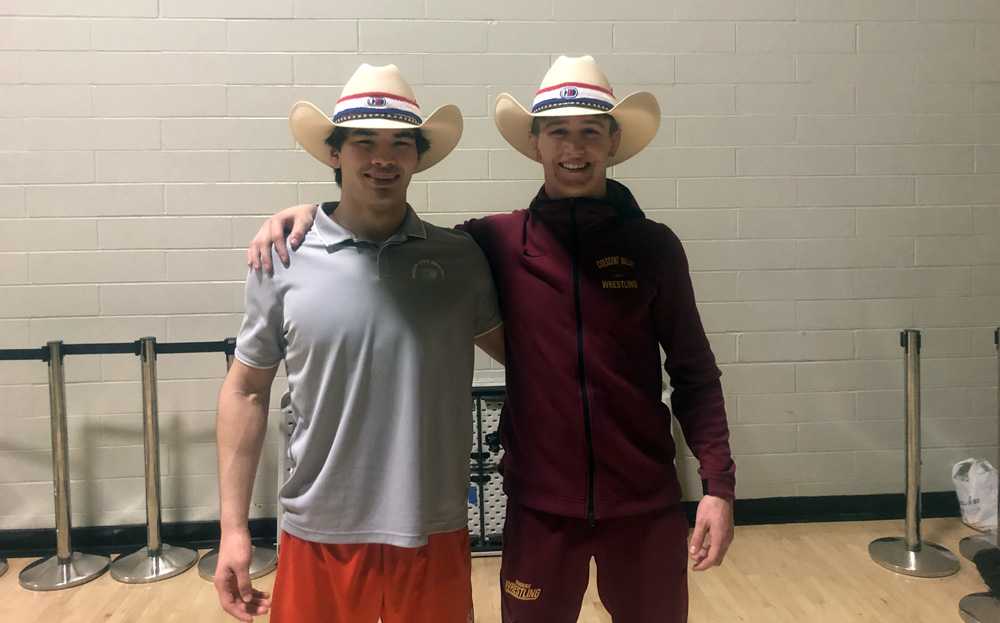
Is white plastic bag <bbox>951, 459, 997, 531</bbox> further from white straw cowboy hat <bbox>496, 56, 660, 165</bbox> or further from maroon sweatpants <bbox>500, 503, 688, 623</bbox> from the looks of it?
white straw cowboy hat <bbox>496, 56, 660, 165</bbox>

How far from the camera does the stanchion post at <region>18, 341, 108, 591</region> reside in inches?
120

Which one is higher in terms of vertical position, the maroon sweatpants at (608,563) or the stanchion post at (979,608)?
the maroon sweatpants at (608,563)

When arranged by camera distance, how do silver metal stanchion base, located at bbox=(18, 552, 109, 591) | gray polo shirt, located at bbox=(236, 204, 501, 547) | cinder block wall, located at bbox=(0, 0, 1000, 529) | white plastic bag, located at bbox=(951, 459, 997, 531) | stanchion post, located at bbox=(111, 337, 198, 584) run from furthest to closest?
1. white plastic bag, located at bbox=(951, 459, 997, 531)
2. cinder block wall, located at bbox=(0, 0, 1000, 529)
3. stanchion post, located at bbox=(111, 337, 198, 584)
4. silver metal stanchion base, located at bbox=(18, 552, 109, 591)
5. gray polo shirt, located at bbox=(236, 204, 501, 547)

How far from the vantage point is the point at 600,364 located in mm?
1501

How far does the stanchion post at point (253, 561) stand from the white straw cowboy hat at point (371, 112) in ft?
5.37

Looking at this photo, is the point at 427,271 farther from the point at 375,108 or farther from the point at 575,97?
the point at 575,97

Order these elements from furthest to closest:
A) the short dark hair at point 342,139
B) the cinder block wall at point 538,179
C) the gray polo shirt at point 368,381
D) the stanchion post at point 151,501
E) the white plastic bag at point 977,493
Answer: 1. the white plastic bag at point 977,493
2. the cinder block wall at point 538,179
3. the stanchion post at point 151,501
4. the short dark hair at point 342,139
5. the gray polo shirt at point 368,381

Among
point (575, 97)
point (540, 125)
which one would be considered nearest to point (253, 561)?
point (540, 125)

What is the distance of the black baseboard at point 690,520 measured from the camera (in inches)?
131

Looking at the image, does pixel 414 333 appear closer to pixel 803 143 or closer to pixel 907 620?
pixel 907 620

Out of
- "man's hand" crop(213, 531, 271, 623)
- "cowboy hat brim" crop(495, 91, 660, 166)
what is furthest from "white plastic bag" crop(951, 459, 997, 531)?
"man's hand" crop(213, 531, 271, 623)

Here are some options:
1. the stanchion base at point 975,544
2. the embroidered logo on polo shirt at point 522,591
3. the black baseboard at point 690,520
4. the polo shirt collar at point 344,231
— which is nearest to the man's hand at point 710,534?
the embroidered logo on polo shirt at point 522,591

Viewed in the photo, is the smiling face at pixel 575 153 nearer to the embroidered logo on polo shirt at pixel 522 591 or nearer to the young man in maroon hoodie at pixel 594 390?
the young man in maroon hoodie at pixel 594 390

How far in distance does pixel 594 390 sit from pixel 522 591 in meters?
0.50
